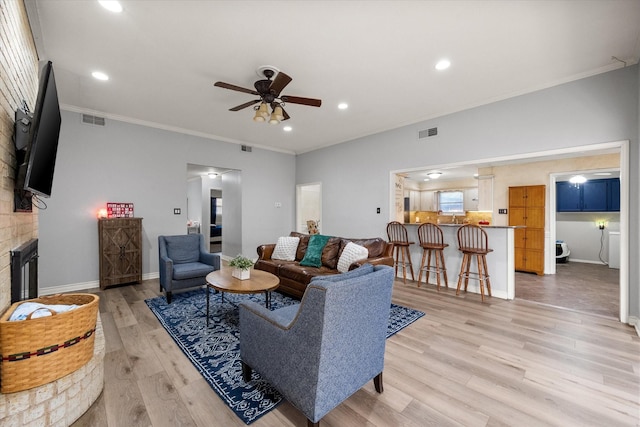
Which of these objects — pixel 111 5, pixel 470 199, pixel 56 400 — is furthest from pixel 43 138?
pixel 470 199

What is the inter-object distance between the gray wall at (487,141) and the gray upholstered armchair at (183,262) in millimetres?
3023

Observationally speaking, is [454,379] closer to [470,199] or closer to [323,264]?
[323,264]

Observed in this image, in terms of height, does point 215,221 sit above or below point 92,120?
below

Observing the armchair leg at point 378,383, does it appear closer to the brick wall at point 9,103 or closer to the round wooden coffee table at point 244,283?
the round wooden coffee table at point 244,283

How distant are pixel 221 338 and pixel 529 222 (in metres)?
6.62

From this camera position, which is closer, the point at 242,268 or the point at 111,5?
the point at 111,5

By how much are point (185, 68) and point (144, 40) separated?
528mm

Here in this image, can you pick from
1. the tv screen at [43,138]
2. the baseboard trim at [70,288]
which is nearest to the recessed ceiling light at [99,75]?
the tv screen at [43,138]

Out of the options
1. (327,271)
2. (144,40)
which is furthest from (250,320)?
(144,40)

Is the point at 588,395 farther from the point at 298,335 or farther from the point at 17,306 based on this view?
the point at 17,306

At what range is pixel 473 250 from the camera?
4.06m

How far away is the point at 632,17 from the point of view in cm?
234

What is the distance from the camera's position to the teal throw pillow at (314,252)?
4210 millimetres

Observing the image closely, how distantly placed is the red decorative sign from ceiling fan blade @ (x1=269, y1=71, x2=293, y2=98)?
3629 millimetres
